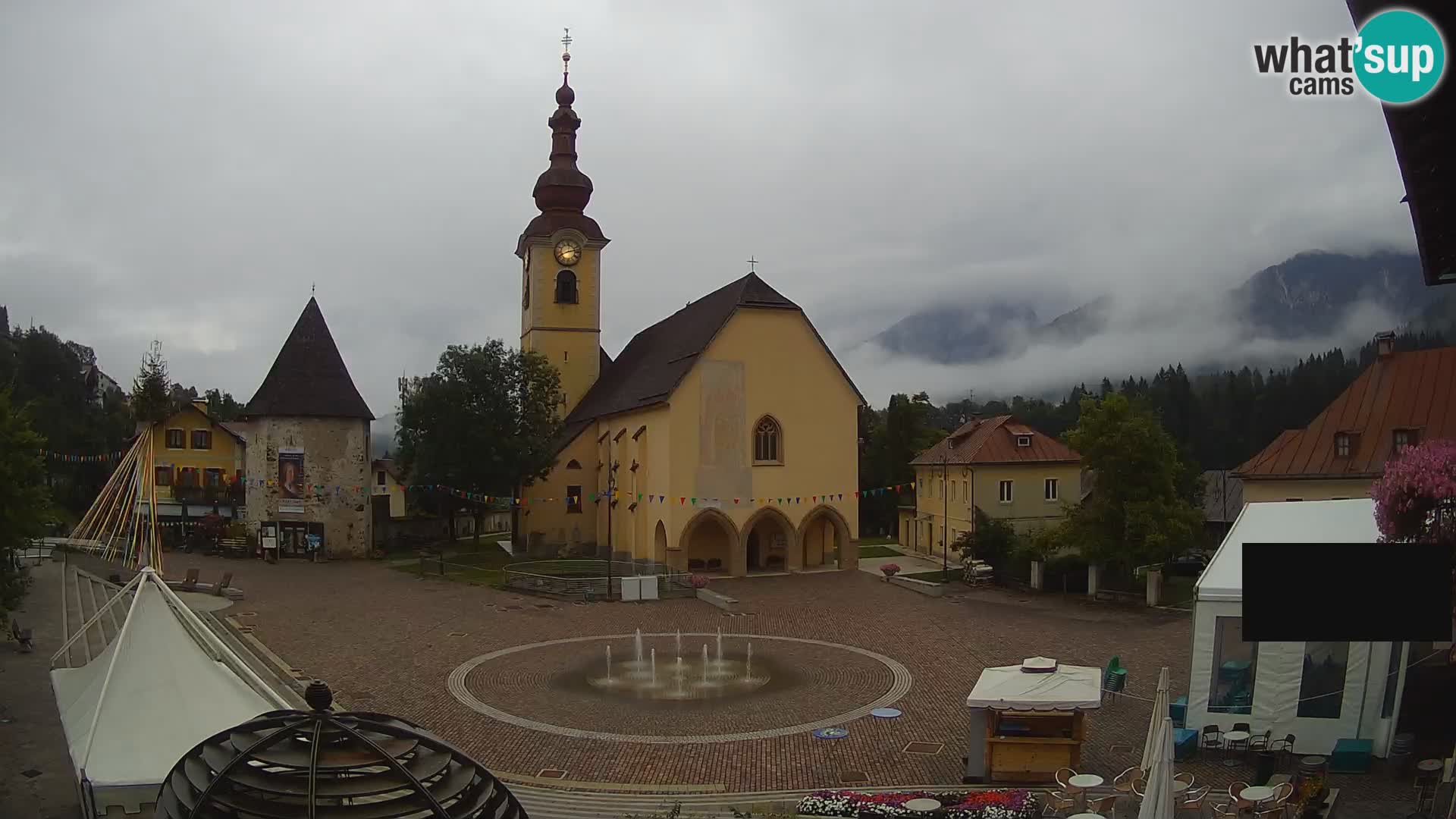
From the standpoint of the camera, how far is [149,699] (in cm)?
1198

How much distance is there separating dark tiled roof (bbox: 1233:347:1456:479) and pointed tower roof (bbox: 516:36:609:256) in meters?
32.7

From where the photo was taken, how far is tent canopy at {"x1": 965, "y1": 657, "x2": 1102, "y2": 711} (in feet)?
44.5

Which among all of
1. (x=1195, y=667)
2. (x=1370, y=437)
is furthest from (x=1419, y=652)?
(x=1370, y=437)

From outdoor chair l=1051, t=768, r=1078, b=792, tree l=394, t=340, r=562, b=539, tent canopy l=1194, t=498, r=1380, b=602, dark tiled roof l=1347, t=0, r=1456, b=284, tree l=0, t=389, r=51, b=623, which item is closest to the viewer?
dark tiled roof l=1347, t=0, r=1456, b=284

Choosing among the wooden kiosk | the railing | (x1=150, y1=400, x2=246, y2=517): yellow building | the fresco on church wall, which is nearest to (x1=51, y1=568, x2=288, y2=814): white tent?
the wooden kiosk

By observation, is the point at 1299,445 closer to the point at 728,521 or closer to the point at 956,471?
the point at 956,471

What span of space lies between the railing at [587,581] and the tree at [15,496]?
16.4 meters

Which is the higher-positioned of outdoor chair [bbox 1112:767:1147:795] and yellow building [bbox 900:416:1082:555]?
yellow building [bbox 900:416:1082:555]

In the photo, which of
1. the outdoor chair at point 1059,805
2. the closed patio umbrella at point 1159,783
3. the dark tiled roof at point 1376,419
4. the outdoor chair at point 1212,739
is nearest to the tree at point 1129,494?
the dark tiled roof at point 1376,419

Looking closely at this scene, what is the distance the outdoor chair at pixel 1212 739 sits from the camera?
14953 millimetres

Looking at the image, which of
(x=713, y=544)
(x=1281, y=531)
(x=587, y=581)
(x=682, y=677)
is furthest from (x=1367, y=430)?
(x=587, y=581)

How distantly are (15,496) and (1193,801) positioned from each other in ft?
58.9

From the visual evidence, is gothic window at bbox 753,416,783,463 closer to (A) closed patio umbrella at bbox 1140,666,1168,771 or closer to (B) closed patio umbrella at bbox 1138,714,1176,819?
(A) closed patio umbrella at bbox 1140,666,1168,771

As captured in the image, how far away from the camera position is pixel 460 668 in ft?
69.4
